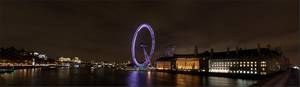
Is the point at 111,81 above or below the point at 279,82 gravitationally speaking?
below

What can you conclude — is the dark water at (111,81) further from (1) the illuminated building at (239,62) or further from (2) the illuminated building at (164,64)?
(2) the illuminated building at (164,64)

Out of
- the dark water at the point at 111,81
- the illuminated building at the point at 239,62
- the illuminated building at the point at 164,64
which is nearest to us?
the dark water at the point at 111,81

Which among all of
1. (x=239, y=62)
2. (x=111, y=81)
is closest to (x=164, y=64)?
(x=239, y=62)

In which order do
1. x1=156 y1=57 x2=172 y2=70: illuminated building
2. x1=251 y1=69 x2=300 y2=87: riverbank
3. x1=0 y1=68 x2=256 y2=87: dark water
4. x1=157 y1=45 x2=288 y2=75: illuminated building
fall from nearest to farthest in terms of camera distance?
x1=251 y1=69 x2=300 y2=87: riverbank
x1=0 y1=68 x2=256 y2=87: dark water
x1=157 y1=45 x2=288 y2=75: illuminated building
x1=156 y1=57 x2=172 y2=70: illuminated building

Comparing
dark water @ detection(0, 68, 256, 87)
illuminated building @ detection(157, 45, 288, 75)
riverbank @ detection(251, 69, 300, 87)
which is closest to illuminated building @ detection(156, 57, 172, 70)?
illuminated building @ detection(157, 45, 288, 75)

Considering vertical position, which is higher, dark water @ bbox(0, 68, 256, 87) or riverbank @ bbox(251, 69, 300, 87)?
riverbank @ bbox(251, 69, 300, 87)

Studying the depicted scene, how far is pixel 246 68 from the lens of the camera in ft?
254

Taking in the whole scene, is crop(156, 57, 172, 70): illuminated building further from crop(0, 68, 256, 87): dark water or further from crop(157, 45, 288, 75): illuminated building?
crop(0, 68, 256, 87): dark water

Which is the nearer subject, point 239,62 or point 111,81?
point 111,81

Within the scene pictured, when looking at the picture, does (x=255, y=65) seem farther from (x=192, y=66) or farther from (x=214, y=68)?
(x=192, y=66)

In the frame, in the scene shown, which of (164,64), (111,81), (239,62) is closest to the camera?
(111,81)

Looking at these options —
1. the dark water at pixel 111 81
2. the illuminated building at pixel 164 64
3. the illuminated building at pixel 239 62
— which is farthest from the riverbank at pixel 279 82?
the illuminated building at pixel 164 64

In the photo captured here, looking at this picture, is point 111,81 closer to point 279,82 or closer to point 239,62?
point 279,82

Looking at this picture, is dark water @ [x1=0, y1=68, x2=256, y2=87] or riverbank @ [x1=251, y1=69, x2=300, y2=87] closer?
riverbank @ [x1=251, y1=69, x2=300, y2=87]
